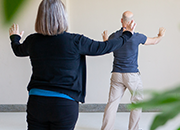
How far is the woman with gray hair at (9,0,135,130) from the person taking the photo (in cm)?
137

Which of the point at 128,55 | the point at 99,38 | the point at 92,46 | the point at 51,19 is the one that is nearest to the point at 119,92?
the point at 128,55

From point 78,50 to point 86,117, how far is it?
2572 millimetres

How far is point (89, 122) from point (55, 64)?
7.62 ft

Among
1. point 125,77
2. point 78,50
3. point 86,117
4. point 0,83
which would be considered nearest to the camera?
point 78,50

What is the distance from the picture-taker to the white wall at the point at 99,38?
386 cm

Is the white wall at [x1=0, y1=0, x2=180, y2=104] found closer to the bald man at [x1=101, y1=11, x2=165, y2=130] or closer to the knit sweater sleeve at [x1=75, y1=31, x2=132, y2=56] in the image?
the bald man at [x1=101, y1=11, x2=165, y2=130]

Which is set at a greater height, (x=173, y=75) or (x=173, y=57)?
(x=173, y=57)

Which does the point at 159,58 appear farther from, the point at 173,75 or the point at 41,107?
the point at 41,107

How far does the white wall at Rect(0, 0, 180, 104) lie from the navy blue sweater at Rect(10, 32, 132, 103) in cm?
250

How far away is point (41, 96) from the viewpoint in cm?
141

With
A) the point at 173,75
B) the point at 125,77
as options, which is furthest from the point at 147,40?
the point at 173,75

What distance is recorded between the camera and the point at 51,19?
1.37 meters

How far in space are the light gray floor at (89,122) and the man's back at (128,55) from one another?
2.75 feet

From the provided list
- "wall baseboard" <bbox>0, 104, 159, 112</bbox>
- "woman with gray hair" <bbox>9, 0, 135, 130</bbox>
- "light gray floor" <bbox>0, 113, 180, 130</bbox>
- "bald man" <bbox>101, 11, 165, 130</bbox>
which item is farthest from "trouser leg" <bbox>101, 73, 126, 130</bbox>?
"woman with gray hair" <bbox>9, 0, 135, 130</bbox>
